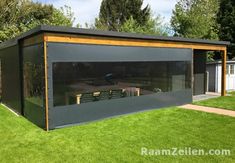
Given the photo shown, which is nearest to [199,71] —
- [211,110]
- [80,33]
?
[211,110]

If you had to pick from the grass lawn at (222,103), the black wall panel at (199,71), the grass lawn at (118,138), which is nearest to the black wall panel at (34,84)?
the grass lawn at (118,138)

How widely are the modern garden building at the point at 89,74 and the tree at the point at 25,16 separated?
29.1ft

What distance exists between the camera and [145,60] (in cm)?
963

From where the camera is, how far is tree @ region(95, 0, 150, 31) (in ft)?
108

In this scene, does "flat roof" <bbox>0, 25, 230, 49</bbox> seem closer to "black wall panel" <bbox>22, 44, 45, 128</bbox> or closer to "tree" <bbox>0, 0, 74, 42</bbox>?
"black wall panel" <bbox>22, 44, 45, 128</bbox>

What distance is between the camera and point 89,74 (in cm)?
807

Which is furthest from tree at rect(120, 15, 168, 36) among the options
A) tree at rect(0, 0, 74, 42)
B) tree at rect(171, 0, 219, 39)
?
tree at rect(0, 0, 74, 42)

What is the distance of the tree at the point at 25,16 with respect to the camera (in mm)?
19594

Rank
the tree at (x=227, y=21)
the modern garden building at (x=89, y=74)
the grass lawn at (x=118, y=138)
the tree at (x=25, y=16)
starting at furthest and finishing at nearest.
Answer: the tree at (x=227, y=21) → the tree at (x=25, y=16) → the modern garden building at (x=89, y=74) → the grass lawn at (x=118, y=138)

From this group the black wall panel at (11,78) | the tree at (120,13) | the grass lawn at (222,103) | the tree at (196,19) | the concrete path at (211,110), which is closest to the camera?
the concrete path at (211,110)

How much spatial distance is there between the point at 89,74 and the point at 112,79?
957 millimetres

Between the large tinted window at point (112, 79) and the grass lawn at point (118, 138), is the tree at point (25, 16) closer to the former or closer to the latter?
the large tinted window at point (112, 79)

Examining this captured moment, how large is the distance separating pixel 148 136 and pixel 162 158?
140 cm

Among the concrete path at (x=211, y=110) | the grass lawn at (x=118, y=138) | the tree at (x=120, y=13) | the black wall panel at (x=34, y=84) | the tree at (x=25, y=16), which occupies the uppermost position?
the tree at (x=120, y=13)
